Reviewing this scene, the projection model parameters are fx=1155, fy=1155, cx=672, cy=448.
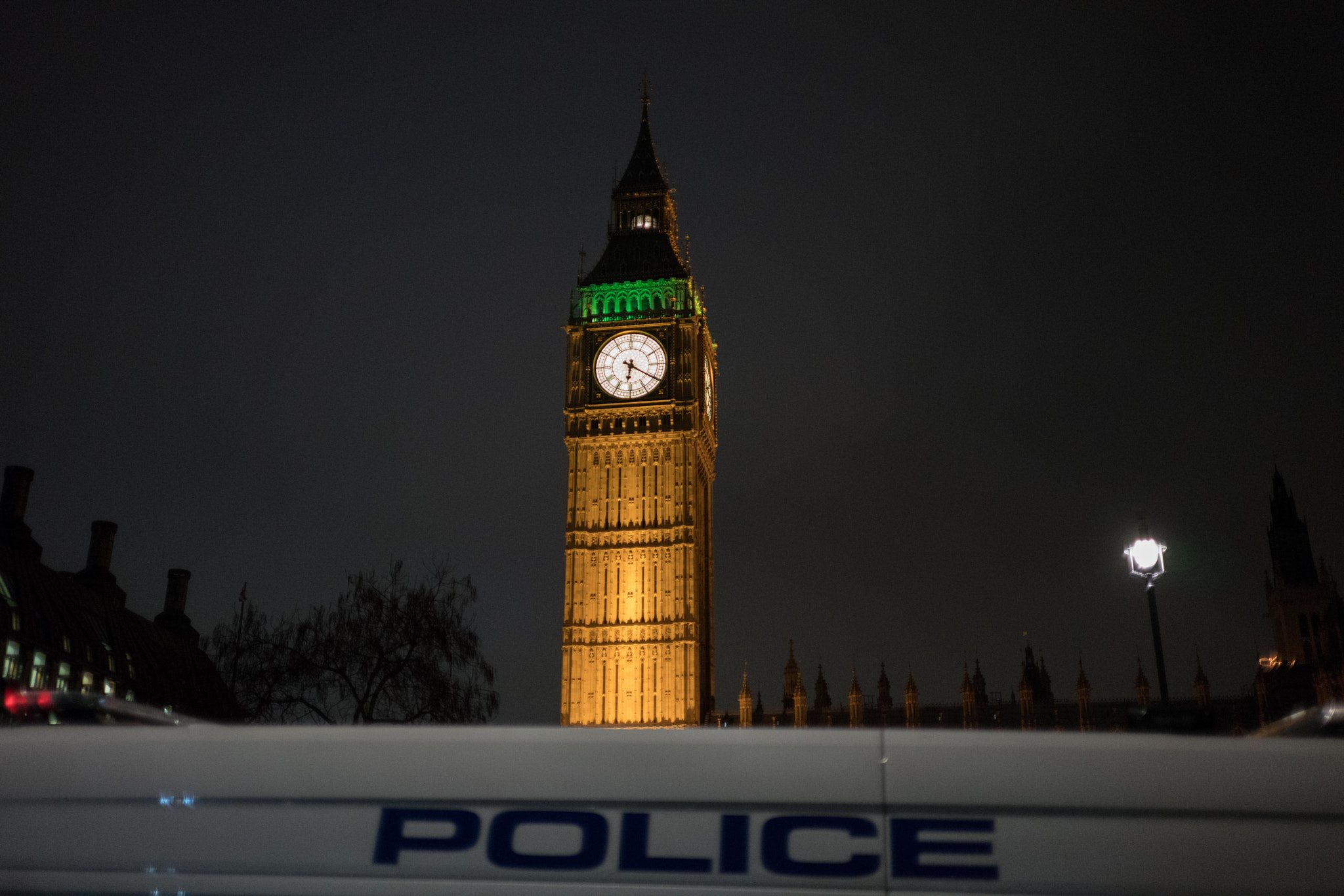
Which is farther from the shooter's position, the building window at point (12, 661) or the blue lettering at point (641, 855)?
the building window at point (12, 661)

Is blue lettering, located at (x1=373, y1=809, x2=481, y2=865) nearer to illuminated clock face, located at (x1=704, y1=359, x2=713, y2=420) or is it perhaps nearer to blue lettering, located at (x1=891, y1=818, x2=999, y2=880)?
blue lettering, located at (x1=891, y1=818, x2=999, y2=880)

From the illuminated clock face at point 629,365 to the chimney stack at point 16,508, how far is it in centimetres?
2915

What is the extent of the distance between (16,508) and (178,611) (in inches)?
868

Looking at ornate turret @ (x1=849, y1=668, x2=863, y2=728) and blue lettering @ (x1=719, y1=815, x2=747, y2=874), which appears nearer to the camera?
blue lettering @ (x1=719, y1=815, x2=747, y2=874)

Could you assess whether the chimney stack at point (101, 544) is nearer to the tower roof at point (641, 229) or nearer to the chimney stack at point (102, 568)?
the chimney stack at point (102, 568)

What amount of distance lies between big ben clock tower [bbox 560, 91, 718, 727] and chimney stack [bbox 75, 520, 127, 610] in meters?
24.3

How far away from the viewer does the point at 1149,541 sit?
522 inches

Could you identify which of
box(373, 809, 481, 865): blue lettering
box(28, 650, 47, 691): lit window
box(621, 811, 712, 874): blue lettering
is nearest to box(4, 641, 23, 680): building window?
box(28, 650, 47, 691): lit window

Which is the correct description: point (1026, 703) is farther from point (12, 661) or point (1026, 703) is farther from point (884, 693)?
point (12, 661)

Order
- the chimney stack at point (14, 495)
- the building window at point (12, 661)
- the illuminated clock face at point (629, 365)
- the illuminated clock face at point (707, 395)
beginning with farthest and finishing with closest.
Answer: the illuminated clock face at point (707, 395) → the illuminated clock face at point (629, 365) → the chimney stack at point (14, 495) → the building window at point (12, 661)

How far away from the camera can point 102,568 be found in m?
62.6

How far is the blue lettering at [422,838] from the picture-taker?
2.75 metres

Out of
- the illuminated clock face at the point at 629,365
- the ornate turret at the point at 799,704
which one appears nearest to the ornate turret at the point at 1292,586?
the ornate turret at the point at 799,704

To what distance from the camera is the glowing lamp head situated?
13.0 m
